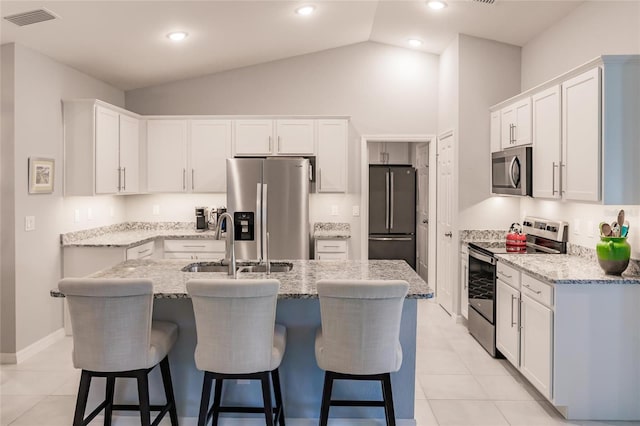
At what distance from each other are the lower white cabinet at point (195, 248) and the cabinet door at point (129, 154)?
2.41 feet

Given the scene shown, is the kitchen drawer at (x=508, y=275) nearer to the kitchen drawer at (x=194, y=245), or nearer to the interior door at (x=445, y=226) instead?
the interior door at (x=445, y=226)

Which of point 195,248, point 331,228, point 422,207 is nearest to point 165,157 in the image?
point 195,248

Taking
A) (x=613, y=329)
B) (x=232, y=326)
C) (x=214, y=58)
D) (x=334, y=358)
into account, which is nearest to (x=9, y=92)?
(x=214, y=58)

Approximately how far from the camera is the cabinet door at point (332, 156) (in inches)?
229

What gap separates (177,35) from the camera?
4594 mm

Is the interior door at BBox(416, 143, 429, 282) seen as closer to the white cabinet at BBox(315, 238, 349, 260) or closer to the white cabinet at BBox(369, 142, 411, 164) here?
the white cabinet at BBox(369, 142, 411, 164)

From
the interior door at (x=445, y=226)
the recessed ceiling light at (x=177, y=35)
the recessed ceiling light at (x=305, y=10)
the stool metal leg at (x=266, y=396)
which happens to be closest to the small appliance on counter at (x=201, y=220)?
the recessed ceiling light at (x=177, y=35)

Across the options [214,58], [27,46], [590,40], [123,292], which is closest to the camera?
[123,292]

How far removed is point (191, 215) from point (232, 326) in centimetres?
404

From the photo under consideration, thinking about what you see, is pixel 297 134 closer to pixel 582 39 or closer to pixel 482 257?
pixel 482 257

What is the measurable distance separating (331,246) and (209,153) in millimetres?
1727

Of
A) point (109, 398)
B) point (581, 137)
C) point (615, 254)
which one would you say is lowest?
point (109, 398)

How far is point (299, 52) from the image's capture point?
19.9 feet

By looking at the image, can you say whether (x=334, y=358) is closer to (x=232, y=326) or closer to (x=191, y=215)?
(x=232, y=326)
